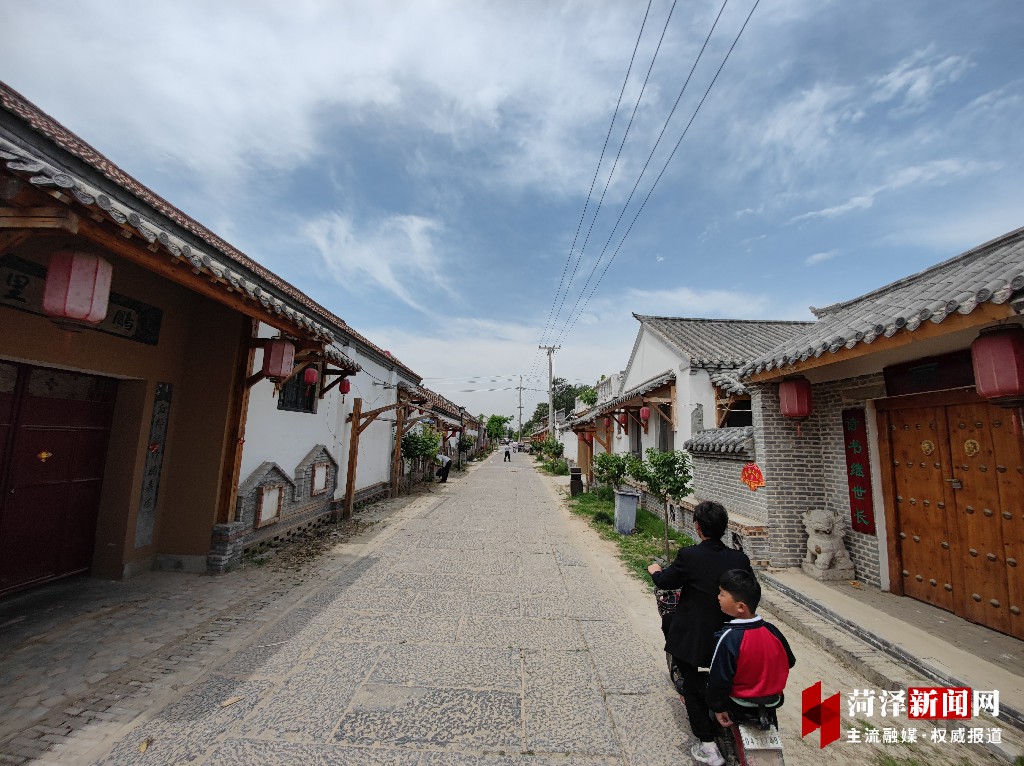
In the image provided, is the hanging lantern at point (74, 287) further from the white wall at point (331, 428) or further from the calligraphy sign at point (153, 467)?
the white wall at point (331, 428)

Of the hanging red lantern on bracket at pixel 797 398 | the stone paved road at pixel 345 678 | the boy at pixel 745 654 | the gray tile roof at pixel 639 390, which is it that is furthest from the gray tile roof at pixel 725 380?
the boy at pixel 745 654

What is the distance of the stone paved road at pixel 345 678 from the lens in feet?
8.63

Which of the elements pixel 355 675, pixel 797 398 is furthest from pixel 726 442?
pixel 355 675

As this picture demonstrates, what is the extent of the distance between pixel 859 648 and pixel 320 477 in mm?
8481

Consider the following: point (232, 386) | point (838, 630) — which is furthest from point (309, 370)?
point (838, 630)

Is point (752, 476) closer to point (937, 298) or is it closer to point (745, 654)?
point (937, 298)

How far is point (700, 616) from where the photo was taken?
8.56 ft

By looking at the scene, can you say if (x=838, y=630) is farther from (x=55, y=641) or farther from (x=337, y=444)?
(x=337, y=444)

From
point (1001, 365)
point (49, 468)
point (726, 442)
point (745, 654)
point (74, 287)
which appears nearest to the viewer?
point (745, 654)

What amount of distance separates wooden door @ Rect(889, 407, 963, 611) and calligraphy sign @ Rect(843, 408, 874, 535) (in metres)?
0.26

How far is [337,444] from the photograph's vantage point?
977 centimetres

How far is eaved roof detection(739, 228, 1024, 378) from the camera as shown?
115 inches

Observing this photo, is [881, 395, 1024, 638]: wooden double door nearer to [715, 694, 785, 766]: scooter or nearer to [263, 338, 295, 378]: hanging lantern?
[715, 694, 785, 766]: scooter

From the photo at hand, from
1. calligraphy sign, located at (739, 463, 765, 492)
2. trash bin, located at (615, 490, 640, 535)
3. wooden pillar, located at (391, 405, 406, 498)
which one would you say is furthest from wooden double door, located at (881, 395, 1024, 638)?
wooden pillar, located at (391, 405, 406, 498)
